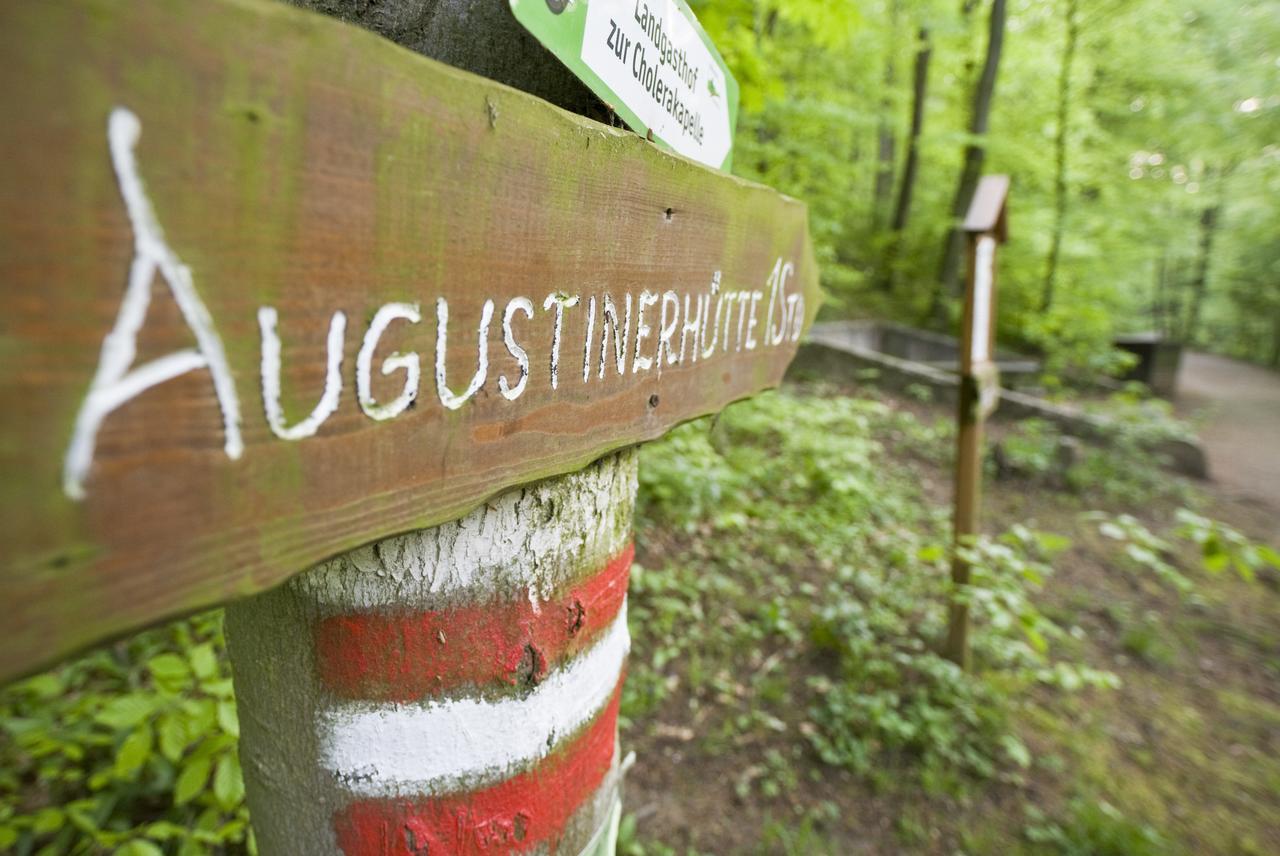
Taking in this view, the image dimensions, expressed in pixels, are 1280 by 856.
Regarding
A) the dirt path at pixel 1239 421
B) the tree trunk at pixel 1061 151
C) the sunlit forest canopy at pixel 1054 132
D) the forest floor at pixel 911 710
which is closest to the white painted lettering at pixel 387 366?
the forest floor at pixel 911 710

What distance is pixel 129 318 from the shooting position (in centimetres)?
37

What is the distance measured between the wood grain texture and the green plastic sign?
0.29 feet

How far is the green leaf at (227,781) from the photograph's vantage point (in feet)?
4.53

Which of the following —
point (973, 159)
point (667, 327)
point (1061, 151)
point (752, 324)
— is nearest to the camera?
point (667, 327)

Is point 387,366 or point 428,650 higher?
point 387,366

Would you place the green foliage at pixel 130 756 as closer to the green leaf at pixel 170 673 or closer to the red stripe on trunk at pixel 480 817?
the green leaf at pixel 170 673

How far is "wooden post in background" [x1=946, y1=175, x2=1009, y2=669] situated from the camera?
3252 millimetres

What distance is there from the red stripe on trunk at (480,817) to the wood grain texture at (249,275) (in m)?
0.37

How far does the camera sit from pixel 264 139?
16.4 inches

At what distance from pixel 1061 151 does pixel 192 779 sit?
507 inches

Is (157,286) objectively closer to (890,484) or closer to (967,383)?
(967,383)

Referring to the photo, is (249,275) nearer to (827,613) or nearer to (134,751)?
(134,751)

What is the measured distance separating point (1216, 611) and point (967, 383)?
2.77m

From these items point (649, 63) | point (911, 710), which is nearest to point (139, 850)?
point (649, 63)
